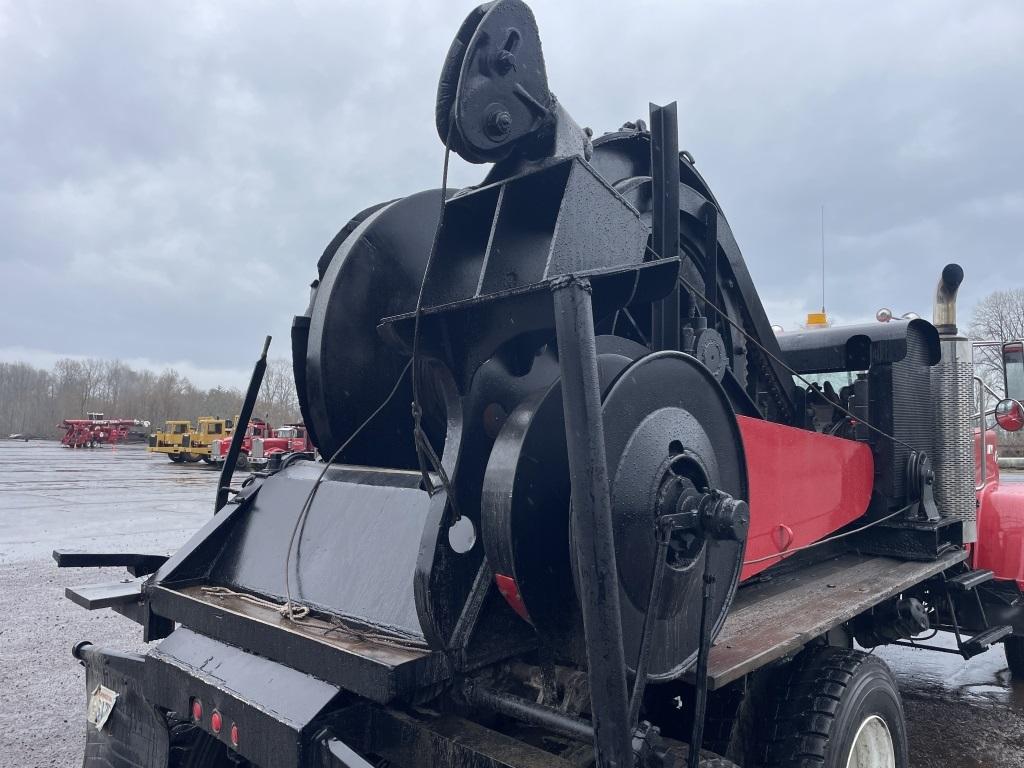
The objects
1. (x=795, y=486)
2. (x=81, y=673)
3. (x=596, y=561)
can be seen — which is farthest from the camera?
(x=81, y=673)

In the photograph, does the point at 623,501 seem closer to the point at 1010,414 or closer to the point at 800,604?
the point at 800,604

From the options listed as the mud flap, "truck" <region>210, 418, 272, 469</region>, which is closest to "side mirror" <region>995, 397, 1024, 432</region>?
the mud flap

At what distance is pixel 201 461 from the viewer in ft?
111

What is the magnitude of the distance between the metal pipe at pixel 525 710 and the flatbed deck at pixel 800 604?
430 millimetres

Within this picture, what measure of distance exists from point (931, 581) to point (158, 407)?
7670cm

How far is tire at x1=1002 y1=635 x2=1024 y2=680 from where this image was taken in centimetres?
559

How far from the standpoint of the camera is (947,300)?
445 centimetres

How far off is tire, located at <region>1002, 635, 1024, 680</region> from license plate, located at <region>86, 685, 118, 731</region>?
581cm

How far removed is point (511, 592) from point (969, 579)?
356cm

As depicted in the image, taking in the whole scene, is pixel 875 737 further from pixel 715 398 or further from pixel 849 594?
pixel 715 398

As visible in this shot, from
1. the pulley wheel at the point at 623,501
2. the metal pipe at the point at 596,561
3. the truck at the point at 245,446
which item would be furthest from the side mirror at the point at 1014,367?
the truck at the point at 245,446

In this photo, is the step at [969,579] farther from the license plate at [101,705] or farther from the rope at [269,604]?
the license plate at [101,705]

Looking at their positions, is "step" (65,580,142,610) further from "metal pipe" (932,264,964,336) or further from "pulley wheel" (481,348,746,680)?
"metal pipe" (932,264,964,336)

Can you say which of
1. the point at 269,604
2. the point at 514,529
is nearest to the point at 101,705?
the point at 269,604
